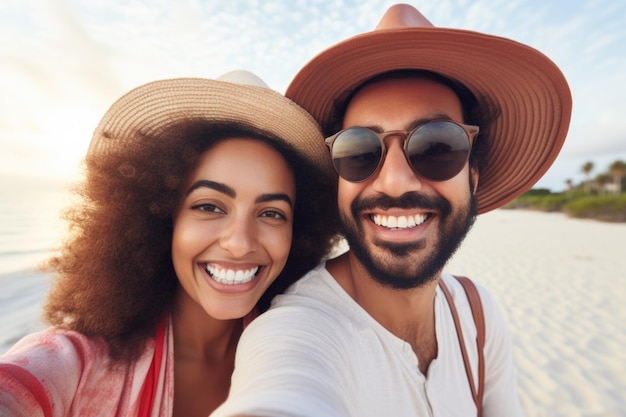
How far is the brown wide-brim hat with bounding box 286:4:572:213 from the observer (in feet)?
5.10

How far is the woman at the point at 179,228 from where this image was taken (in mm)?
1645

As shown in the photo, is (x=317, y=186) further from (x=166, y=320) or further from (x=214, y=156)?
(x=166, y=320)

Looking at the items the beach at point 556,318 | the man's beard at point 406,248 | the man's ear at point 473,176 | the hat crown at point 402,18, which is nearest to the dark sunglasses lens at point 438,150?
the man's beard at point 406,248

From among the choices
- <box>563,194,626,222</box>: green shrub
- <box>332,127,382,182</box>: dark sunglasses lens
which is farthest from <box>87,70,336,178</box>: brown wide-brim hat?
<box>563,194,626,222</box>: green shrub

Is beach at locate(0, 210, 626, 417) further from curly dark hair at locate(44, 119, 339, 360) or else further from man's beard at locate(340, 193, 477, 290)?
curly dark hair at locate(44, 119, 339, 360)

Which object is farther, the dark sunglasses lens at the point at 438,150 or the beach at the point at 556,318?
the beach at the point at 556,318

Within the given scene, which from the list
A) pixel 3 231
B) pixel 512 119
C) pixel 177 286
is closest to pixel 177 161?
pixel 177 286

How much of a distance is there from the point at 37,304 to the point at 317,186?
575cm

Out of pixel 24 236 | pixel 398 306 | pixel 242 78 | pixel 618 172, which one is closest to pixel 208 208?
pixel 242 78

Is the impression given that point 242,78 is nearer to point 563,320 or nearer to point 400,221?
point 400,221

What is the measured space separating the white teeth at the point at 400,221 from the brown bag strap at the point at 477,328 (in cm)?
47

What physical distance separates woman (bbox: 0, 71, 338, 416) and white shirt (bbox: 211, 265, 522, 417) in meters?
0.36

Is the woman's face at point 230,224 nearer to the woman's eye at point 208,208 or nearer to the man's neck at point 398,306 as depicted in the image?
the woman's eye at point 208,208

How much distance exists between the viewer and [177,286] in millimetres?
1989
